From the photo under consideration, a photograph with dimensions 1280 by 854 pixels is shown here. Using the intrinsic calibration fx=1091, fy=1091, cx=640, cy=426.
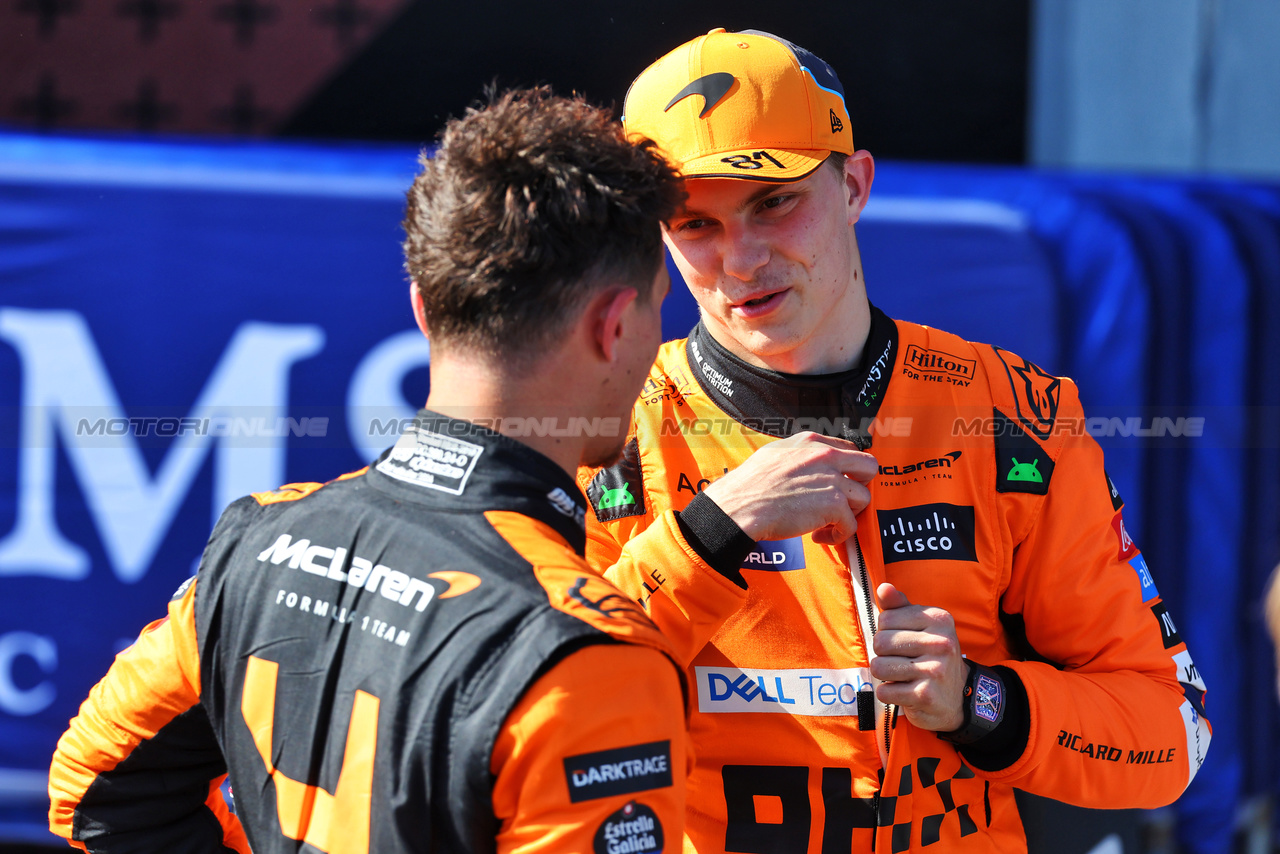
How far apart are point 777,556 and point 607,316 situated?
522 mm

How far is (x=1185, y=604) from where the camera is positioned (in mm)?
3170

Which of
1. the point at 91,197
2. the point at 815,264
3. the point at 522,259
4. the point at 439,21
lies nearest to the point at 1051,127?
the point at 439,21

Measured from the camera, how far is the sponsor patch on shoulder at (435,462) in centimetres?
116

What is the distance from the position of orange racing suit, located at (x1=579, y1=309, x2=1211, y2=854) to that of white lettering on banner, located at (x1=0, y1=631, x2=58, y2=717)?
6.95ft

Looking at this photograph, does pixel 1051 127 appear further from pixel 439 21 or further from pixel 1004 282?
pixel 439 21

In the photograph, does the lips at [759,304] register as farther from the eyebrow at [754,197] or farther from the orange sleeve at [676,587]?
the orange sleeve at [676,587]

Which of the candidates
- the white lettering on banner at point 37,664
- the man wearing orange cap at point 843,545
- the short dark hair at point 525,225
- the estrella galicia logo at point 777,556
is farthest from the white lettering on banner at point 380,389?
the short dark hair at point 525,225

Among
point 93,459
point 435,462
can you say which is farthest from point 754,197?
point 93,459

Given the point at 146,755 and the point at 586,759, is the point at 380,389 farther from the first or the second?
the point at 586,759

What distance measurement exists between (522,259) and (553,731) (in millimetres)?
484

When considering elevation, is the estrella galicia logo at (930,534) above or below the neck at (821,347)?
below

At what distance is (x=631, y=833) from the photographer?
101 cm

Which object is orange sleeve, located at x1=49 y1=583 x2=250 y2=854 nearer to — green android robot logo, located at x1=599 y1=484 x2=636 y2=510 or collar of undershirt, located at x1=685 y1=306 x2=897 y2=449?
green android robot logo, located at x1=599 y1=484 x2=636 y2=510

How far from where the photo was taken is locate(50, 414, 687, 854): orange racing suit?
992mm
